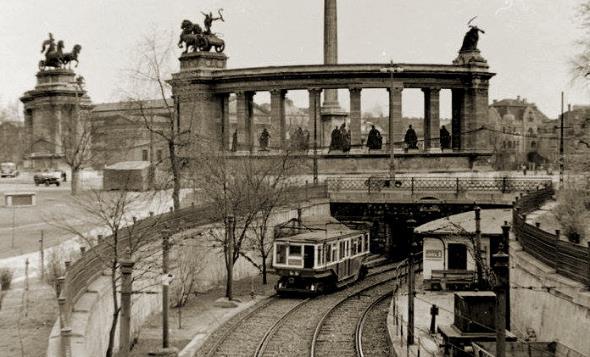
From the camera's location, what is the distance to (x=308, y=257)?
107 feet

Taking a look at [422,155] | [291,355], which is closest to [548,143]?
[422,155]

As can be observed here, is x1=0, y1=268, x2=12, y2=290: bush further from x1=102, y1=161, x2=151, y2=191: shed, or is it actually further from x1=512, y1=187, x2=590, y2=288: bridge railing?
x1=102, y1=161, x2=151, y2=191: shed

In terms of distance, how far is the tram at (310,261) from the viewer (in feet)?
107

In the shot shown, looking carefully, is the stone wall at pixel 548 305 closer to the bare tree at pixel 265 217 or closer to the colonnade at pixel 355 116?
the bare tree at pixel 265 217

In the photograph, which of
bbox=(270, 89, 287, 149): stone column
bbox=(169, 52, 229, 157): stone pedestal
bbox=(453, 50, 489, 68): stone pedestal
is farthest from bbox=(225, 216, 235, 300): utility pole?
bbox=(453, 50, 489, 68): stone pedestal

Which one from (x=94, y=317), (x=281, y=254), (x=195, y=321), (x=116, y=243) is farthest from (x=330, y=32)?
(x=94, y=317)

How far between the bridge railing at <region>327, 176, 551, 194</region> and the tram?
14239 mm

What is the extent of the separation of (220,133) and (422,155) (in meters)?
15.8

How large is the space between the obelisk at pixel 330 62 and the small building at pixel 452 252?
105 feet

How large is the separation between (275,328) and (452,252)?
37.4 feet

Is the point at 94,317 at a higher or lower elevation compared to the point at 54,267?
lower

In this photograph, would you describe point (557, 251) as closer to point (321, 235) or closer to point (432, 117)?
point (321, 235)

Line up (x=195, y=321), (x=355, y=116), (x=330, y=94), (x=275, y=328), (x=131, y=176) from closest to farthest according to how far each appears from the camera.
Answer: (x=275, y=328) → (x=195, y=321) → (x=131, y=176) → (x=355, y=116) → (x=330, y=94)

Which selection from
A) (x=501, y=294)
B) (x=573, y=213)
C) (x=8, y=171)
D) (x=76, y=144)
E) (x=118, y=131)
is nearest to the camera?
(x=501, y=294)
